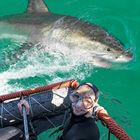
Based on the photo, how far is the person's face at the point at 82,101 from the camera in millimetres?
5062

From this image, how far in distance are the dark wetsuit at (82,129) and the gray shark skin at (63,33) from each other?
2.66 meters

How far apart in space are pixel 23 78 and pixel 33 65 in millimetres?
354

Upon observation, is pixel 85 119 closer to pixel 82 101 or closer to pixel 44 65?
pixel 82 101

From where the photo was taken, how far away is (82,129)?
507cm

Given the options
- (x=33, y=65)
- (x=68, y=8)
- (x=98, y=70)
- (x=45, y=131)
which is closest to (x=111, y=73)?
(x=98, y=70)

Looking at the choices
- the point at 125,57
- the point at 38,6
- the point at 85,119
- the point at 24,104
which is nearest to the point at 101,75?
the point at 125,57

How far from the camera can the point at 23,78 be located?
8242 mm

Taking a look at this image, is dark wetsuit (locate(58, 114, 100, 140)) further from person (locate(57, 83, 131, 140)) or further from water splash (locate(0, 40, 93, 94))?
water splash (locate(0, 40, 93, 94))

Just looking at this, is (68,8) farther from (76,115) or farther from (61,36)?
(76,115)

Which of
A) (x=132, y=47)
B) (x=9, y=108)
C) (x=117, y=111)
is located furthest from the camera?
(x=132, y=47)

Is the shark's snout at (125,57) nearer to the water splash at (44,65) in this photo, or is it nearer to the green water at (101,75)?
the green water at (101,75)

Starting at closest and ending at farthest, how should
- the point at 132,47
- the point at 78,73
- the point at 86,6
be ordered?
the point at 78,73, the point at 132,47, the point at 86,6

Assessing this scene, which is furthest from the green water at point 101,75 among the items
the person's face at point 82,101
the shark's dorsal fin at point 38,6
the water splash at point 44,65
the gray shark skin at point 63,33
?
the person's face at point 82,101

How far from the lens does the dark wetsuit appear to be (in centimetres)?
502
